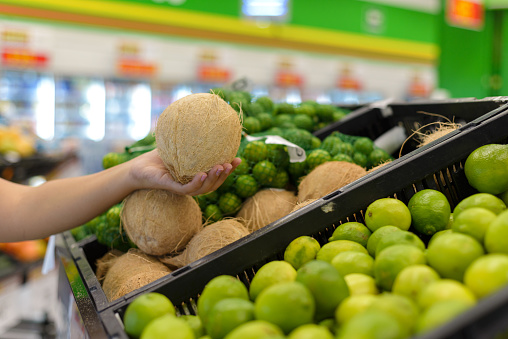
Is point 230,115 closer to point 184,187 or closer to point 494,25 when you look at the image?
point 184,187

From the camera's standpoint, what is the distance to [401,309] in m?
0.68

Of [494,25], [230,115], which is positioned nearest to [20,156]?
[230,115]

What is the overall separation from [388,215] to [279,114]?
4.65 ft

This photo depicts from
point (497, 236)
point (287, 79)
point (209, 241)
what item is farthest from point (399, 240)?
point (287, 79)

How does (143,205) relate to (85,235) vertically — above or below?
above

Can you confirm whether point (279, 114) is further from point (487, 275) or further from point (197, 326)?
point (487, 275)

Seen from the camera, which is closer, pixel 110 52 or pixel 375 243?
pixel 375 243

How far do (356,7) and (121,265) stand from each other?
9480mm

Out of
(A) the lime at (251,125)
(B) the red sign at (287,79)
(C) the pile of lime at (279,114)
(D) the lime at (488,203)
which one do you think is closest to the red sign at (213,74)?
(B) the red sign at (287,79)

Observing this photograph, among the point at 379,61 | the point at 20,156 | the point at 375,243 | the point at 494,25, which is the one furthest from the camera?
the point at 379,61

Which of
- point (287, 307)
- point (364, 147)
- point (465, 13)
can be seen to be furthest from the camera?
point (465, 13)

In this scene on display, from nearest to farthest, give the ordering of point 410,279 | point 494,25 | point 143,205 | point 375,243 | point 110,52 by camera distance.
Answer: point 410,279
point 375,243
point 143,205
point 494,25
point 110,52

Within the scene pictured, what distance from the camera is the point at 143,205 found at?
1.37 meters

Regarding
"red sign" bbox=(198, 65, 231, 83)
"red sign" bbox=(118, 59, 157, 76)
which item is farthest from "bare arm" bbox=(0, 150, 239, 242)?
"red sign" bbox=(198, 65, 231, 83)
